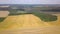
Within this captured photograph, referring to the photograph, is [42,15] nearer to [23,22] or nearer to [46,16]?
[46,16]

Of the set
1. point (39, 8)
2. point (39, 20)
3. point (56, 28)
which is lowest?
point (56, 28)

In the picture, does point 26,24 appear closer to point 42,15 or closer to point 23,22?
point 23,22

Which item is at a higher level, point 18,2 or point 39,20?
point 18,2

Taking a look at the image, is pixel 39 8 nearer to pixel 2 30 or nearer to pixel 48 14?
pixel 48 14

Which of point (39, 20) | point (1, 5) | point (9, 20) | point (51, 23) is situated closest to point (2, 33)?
point (9, 20)

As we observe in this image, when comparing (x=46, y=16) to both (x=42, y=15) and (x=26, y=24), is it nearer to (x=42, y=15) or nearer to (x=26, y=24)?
(x=42, y=15)

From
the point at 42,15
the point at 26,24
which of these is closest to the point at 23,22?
the point at 26,24

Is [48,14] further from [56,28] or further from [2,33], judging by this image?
[2,33]

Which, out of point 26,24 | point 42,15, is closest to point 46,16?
point 42,15
